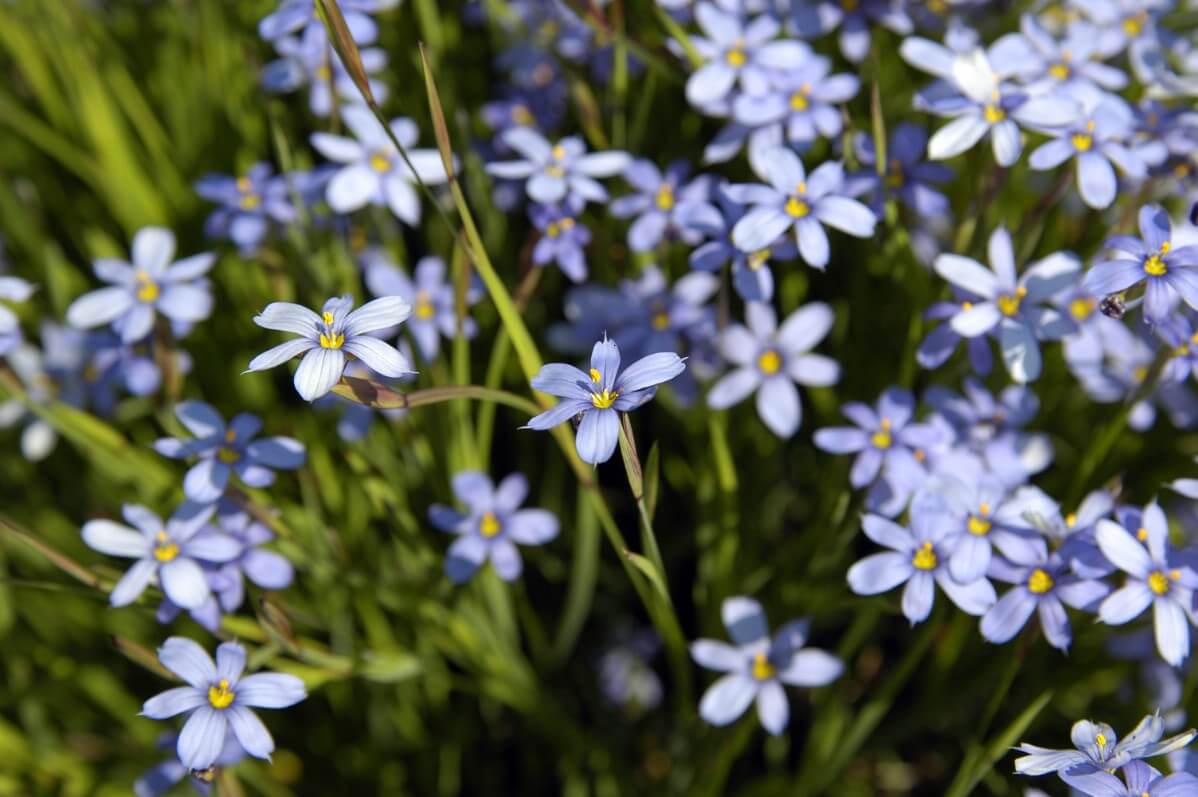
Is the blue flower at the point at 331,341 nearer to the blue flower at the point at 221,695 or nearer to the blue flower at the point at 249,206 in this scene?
the blue flower at the point at 221,695

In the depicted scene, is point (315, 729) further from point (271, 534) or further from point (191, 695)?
point (191, 695)

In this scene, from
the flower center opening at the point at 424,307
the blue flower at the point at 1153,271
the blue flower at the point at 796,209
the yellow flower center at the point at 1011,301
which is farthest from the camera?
the flower center opening at the point at 424,307

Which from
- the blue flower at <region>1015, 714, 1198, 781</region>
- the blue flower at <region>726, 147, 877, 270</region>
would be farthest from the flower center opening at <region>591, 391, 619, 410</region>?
the blue flower at <region>1015, 714, 1198, 781</region>

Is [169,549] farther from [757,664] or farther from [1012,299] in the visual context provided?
[1012,299]

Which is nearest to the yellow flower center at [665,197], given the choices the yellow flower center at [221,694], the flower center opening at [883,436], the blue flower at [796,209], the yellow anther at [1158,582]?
the blue flower at [796,209]

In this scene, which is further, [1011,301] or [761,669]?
[761,669]

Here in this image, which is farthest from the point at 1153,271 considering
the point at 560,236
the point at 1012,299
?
→ the point at 560,236

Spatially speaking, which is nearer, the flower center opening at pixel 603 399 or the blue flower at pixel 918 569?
the flower center opening at pixel 603 399

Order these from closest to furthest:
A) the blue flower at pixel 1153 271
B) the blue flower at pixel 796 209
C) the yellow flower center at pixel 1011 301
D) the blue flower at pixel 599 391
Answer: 1. the blue flower at pixel 599 391
2. the blue flower at pixel 1153 271
3. the blue flower at pixel 796 209
4. the yellow flower center at pixel 1011 301
